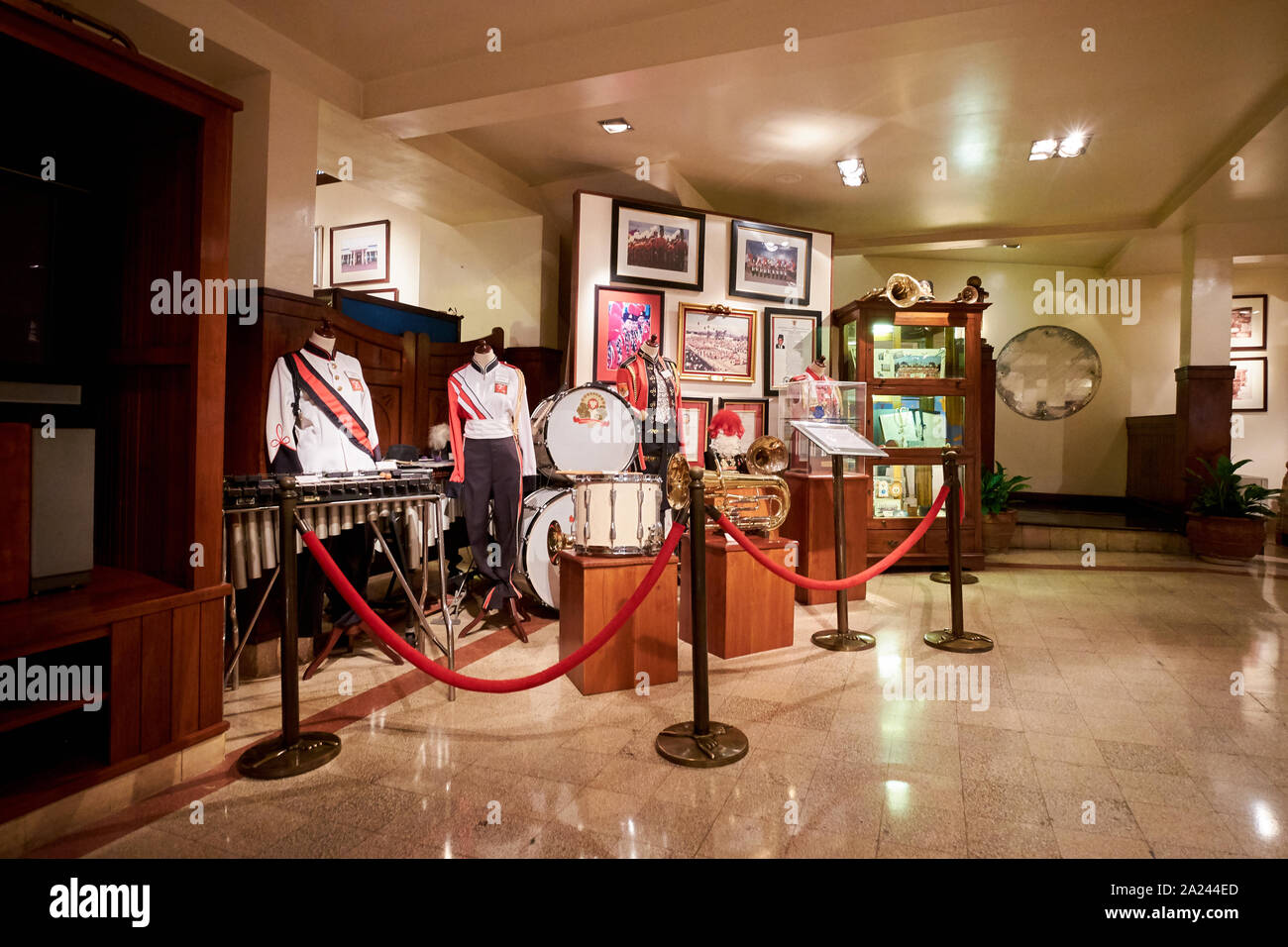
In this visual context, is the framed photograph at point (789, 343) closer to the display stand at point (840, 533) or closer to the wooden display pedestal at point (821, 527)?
the wooden display pedestal at point (821, 527)

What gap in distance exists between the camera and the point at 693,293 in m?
6.45

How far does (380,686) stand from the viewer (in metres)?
3.51

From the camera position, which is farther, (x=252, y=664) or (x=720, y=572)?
(x=720, y=572)

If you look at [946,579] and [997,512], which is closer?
[946,579]

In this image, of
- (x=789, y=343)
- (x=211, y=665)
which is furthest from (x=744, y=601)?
(x=789, y=343)

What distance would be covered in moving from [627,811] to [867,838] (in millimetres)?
776

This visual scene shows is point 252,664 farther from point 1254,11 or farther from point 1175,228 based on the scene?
point 1175,228

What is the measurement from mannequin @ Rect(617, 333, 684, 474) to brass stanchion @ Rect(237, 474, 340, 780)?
2.98 metres

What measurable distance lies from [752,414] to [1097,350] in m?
6.55

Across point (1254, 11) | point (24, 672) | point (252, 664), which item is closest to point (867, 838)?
point (24, 672)

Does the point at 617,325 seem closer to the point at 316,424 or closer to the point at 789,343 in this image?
the point at 789,343

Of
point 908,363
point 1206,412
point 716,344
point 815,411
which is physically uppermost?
point 716,344

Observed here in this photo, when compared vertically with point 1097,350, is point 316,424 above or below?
below
